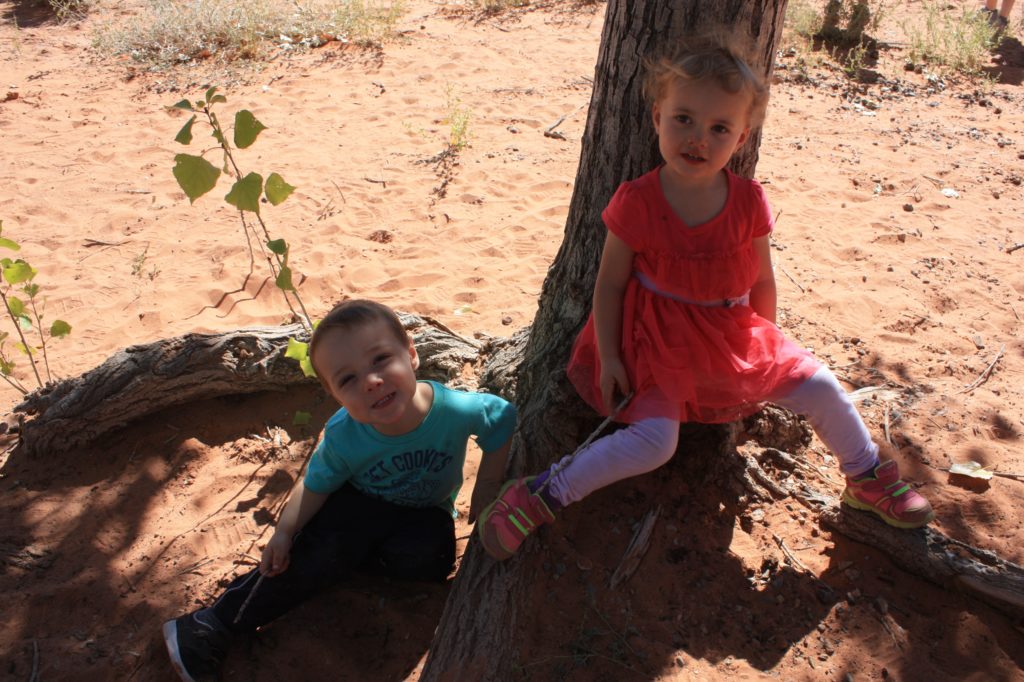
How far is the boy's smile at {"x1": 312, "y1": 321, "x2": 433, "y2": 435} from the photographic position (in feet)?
7.03

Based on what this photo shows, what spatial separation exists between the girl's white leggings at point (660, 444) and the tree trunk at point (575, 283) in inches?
10.3

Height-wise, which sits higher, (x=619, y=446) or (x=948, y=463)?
(x=619, y=446)

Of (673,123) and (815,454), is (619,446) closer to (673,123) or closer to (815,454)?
(673,123)

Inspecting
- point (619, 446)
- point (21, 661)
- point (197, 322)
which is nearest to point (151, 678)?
point (21, 661)

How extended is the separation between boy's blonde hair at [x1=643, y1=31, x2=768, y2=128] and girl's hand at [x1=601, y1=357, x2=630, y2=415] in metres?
0.75

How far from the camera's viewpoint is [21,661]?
2219mm

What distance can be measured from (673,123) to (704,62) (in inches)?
6.5

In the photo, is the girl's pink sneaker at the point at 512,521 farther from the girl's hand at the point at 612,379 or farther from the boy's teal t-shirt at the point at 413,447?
the girl's hand at the point at 612,379

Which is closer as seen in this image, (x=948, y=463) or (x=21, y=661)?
(x=21, y=661)

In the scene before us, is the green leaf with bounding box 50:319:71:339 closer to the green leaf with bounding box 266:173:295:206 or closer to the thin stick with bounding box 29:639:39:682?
the green leaf with bounding box 266:173:295:206

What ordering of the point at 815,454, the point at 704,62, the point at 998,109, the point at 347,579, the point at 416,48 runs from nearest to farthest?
the point at 704,62 → the point at 347,579 → the point at 815,454 → the point at 998,109 → the point at 416,48

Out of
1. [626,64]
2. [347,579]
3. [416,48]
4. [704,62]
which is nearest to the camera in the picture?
[704,62]

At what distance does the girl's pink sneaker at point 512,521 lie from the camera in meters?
2.14

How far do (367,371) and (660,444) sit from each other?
84 cm
